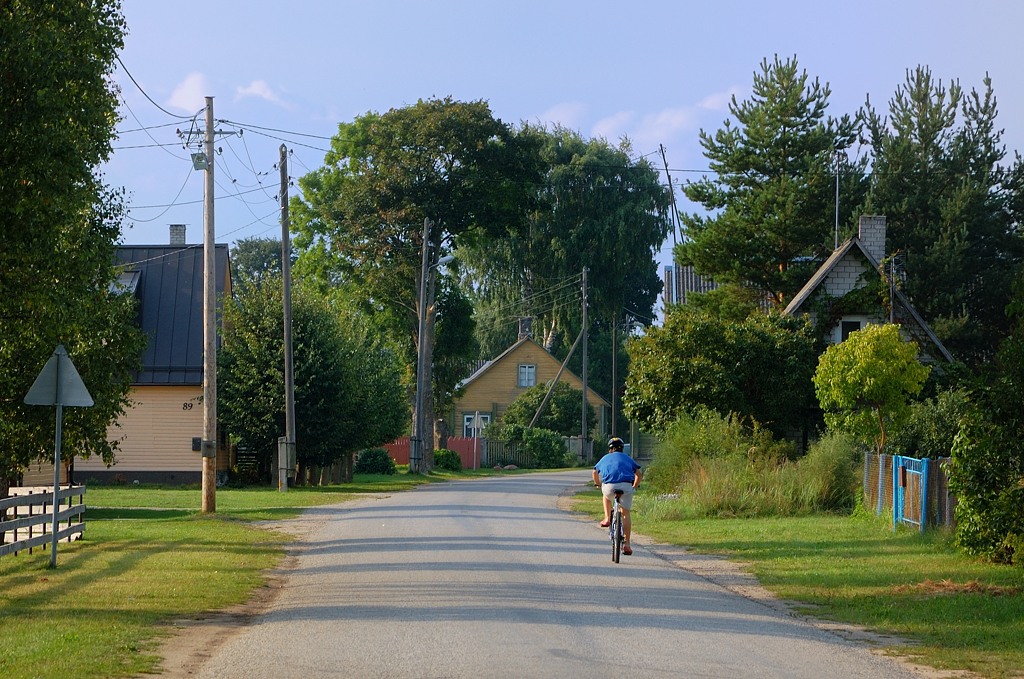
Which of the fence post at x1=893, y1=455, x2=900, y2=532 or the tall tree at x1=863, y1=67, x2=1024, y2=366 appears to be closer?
the fence post at x1=893, y1=455, x2=900, y2=532

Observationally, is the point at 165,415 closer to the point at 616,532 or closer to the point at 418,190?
the point at 418,190

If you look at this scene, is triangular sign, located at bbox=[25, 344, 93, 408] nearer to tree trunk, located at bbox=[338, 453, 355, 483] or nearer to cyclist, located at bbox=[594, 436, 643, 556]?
cyclist, located at bbox=[594, 436, 643, 556]

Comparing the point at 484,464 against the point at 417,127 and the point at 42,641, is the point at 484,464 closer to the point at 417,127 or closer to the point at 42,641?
the point at 417,127

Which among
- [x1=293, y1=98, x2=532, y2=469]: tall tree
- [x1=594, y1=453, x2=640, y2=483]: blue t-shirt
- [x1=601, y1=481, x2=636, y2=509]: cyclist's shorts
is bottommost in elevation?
[x1=601, y1=481, x2=636, y2=509]: cyclist's shorts

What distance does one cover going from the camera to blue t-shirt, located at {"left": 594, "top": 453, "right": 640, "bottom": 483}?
→ 56.1 feet

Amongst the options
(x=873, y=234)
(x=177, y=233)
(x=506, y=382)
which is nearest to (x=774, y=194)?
(x=873, y=234)

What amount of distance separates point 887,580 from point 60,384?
10.9 m

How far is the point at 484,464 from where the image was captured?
66.6 metres

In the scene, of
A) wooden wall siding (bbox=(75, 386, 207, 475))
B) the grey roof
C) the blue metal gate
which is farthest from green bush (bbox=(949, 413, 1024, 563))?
wooden wall siding (bbox=(75, 386, 207, 475))

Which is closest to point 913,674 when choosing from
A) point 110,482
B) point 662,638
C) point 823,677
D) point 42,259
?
point 823,677

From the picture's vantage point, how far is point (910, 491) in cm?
2083

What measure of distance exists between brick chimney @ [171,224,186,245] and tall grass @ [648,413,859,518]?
2954 centimetres

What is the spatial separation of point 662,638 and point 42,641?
17.1 feet

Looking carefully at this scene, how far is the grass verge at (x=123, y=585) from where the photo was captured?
9508 mm
